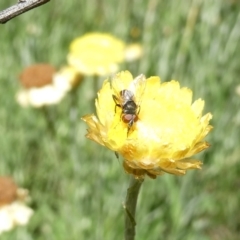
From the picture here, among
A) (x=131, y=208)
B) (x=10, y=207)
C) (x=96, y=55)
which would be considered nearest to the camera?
(x=131, y=208)

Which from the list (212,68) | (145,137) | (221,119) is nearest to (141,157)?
(145,137)

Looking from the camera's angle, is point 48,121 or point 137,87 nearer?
point 137,87

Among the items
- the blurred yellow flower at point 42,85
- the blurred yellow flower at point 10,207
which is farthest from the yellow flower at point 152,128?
the blurred yellow flower at point 42,85

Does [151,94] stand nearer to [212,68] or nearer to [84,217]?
[84,217]

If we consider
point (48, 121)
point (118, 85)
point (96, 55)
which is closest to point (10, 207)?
point (48, 121)

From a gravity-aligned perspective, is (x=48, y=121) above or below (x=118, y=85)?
above

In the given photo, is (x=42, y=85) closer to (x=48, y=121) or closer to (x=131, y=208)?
(x=48, y=121)
